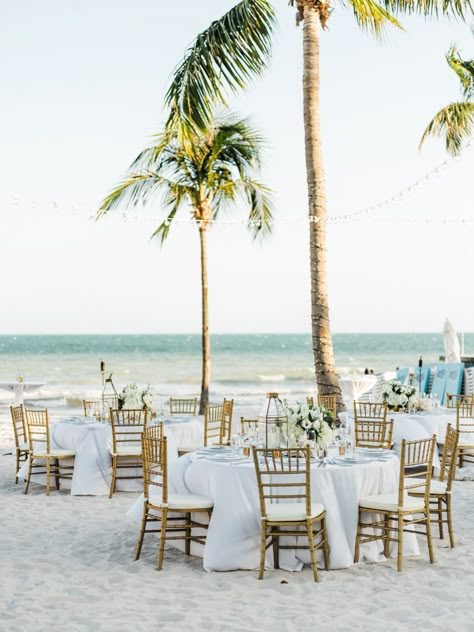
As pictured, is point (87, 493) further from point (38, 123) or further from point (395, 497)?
point (38, 123)

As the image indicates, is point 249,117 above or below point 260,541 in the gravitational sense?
above

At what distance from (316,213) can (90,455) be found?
4.34 m

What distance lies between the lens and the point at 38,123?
22203 mm

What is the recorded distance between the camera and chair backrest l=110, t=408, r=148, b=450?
8.58 metres

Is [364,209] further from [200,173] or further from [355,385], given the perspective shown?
[355,385]

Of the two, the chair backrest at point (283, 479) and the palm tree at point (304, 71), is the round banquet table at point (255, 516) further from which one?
the palm tree at point (304, 71)

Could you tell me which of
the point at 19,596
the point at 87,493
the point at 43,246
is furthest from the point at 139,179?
the point at 43,246

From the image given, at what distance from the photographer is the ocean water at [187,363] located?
31812 mm

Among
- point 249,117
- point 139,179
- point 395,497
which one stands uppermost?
point 249,117

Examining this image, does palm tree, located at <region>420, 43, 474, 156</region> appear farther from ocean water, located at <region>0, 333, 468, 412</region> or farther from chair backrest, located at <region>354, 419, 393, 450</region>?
ocean water, located at <region>0, 333, 468, 412</region>

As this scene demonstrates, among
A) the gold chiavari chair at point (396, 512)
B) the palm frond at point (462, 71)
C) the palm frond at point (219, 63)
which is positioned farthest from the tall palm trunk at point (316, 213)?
the palm frond at point (462, 71)

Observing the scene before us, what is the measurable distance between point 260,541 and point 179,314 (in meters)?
39.4

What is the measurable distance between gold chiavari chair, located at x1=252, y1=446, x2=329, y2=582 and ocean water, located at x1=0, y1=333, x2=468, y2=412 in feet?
61.8

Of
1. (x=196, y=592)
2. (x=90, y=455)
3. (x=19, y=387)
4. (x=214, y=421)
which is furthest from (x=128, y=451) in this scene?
(x=19, y=387)
